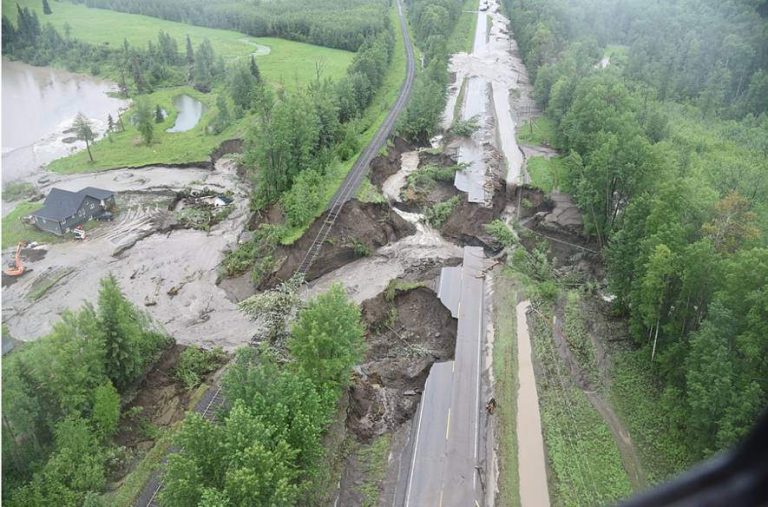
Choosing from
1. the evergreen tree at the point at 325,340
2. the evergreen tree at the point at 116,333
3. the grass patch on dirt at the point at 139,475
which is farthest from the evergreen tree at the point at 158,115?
the evergreen tree at the point at 325,340

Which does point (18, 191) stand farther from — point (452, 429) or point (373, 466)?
point (452, 429)

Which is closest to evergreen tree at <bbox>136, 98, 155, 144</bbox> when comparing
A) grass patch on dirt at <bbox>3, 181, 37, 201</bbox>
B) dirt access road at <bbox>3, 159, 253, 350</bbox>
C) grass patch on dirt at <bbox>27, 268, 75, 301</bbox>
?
dirt access road at <bbox>3, 159, 253, 350</bbox>

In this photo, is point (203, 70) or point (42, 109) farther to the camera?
point (203, 70)

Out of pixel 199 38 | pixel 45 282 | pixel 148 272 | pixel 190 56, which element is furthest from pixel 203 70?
pixel 45 282

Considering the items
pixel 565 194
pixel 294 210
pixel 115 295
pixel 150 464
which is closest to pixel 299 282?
pixel 294 210

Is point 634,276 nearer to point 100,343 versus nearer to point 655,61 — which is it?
point 100,343

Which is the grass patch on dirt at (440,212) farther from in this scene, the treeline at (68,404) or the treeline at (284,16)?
the treeline at (284,16)

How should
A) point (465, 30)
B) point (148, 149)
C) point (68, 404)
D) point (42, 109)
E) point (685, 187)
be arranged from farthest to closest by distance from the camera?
1. point (465, 30)
2. point (42, 109)
3. point (148, 149)
4. point (685, 187)
5. point (68, 404)
